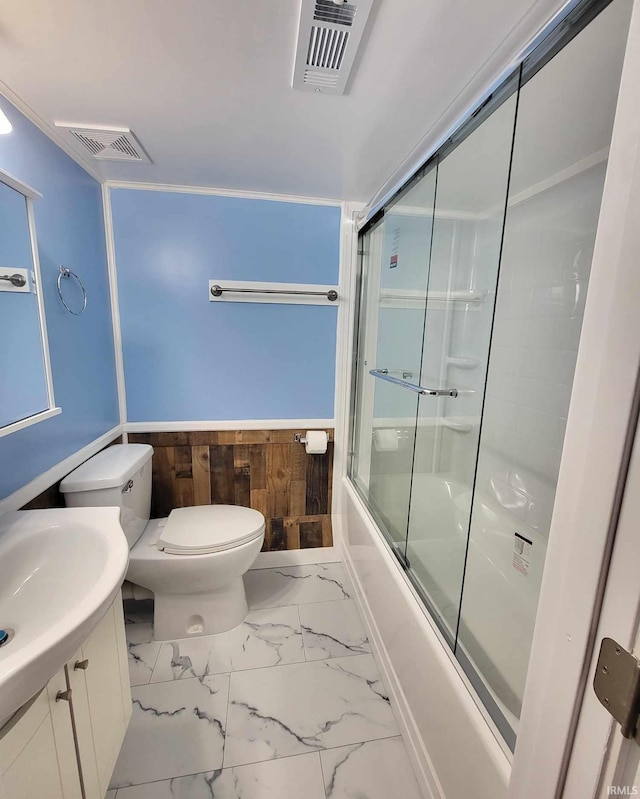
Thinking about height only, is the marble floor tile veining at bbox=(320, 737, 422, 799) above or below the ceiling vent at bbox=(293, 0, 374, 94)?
below

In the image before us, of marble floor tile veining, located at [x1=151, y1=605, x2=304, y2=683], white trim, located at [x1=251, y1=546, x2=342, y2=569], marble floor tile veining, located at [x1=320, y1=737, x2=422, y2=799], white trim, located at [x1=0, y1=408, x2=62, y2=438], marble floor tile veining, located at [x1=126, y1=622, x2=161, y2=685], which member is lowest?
marble floor tile veining, located at [x1=320, y1=737, x2=422, y2=799]

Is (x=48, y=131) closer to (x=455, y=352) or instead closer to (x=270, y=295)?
(x=270, y=295)

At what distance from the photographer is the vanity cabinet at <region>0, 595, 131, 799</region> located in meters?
0.71

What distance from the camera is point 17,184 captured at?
112 cm

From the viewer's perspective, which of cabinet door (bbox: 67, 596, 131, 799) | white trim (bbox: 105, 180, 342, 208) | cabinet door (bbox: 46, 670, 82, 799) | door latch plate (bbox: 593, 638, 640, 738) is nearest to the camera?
door latch plate (bbox: 593, 638, 640, 738)

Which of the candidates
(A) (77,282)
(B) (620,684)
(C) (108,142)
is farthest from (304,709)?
(C) (108,142)

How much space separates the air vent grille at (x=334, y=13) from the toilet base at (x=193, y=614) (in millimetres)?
1973

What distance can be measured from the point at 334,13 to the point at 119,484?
1.61 meters

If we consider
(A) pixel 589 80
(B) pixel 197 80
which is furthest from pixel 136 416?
(A) pixel 589 80

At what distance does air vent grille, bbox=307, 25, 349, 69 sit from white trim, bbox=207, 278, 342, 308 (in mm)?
1025

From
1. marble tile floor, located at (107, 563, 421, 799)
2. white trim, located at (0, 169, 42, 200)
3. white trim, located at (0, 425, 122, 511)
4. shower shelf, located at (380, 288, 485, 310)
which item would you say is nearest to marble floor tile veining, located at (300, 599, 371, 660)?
marble tile floor, located at (107, 563, 421, 799)

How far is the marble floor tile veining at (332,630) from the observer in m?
1.66

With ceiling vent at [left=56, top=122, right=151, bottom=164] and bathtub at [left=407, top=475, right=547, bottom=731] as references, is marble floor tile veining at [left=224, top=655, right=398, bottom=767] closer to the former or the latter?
bathtub at [left=407, top=475, right=547, bottom=731]

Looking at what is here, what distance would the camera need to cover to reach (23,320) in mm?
1200
